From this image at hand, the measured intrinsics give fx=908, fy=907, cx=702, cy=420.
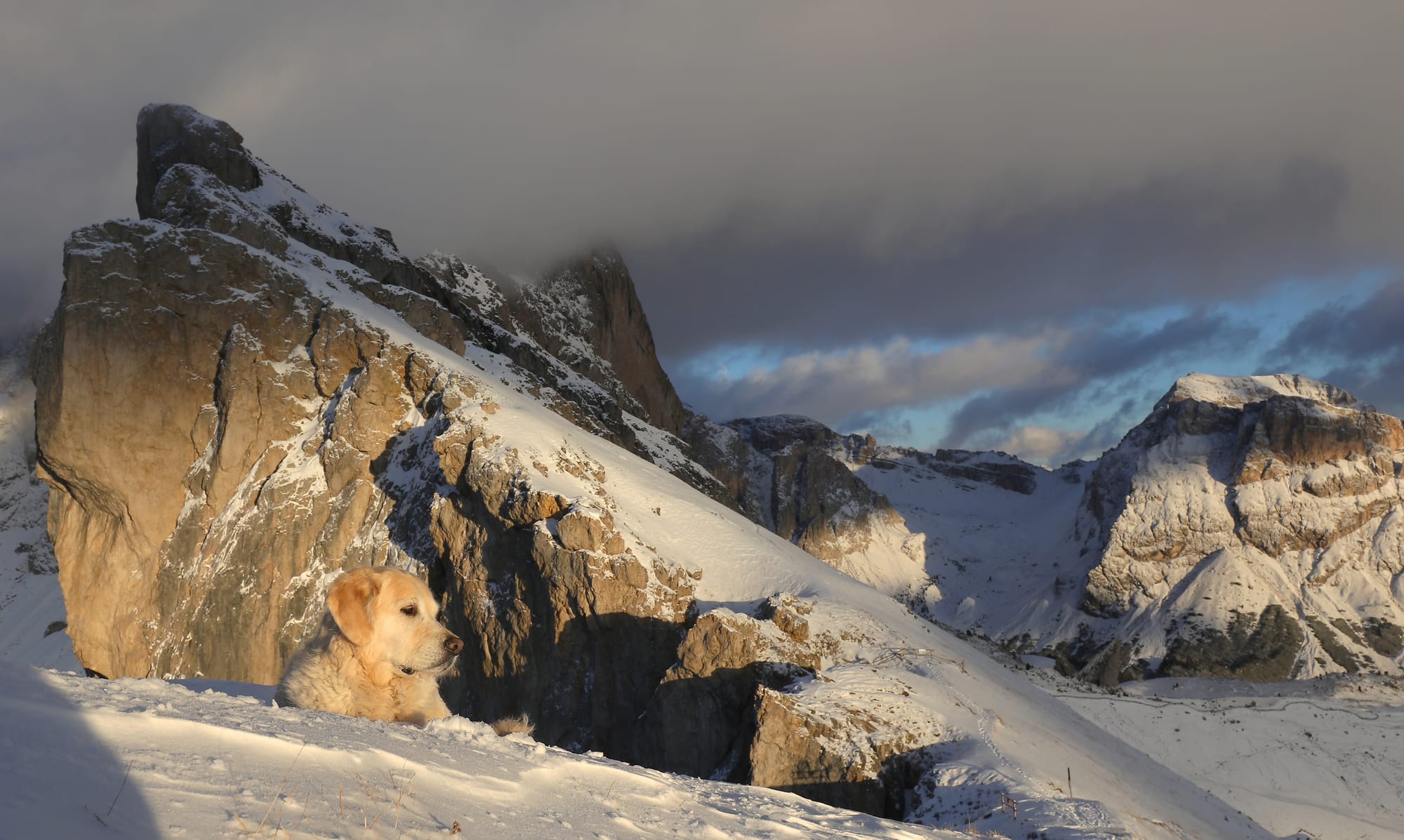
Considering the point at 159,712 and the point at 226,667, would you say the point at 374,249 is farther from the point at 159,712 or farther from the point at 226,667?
the point at 159,712

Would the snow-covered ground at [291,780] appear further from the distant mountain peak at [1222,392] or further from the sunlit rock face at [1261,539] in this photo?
the distant mountain peak at [1222,392]

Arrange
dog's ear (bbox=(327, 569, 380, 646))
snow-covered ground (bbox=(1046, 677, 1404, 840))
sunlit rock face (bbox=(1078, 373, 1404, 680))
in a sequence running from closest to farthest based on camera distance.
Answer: dog's ear (bbox=(327, 569, 380, 646)) < snow-covered ground (bbox=(1046, 677, 1404, 840)) < sunlit rock face (bbox=(1078, 373, 1404, 680))

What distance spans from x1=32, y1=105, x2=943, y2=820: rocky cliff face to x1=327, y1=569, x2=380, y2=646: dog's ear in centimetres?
2430

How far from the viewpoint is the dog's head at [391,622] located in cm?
751

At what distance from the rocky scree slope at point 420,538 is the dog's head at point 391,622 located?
17.7 metres

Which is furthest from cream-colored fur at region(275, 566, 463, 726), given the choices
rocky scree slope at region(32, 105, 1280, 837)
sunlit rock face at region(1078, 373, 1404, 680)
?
sunlit rock face at region(1078, 373, 1404, 680)

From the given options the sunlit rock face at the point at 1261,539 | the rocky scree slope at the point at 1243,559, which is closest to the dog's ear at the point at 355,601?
the rocky scree slope at the point at 1243,559

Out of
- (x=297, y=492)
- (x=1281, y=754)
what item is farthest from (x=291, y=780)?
(x=1281, y=754)

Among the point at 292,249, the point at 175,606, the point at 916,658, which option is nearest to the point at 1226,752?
the point at 916,658

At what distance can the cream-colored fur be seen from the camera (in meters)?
7.53

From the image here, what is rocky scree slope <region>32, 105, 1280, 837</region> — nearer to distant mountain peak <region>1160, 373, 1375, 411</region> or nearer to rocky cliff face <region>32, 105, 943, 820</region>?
rocky cliff face <region>32, 105, 943, 820</region>

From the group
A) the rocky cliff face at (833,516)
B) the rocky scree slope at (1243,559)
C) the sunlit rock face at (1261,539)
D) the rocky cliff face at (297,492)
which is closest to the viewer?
the rocky cliff face at (297,492)

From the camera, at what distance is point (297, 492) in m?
42.4

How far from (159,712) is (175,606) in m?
43.5
